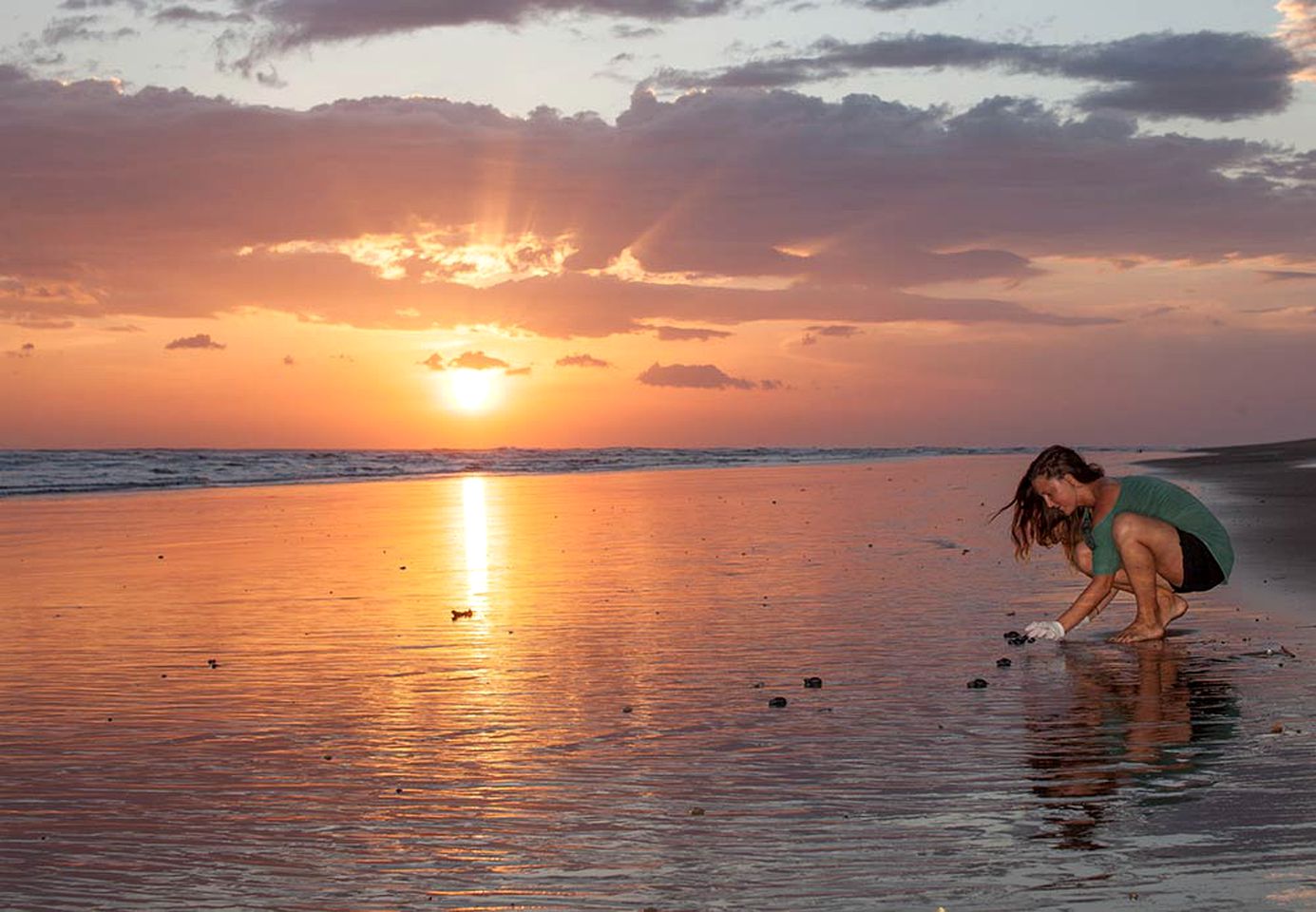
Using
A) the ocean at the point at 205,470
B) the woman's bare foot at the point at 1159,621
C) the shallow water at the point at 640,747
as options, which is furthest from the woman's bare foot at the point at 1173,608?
the ocean at the point at 205,470

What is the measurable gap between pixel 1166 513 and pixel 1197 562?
467 mm

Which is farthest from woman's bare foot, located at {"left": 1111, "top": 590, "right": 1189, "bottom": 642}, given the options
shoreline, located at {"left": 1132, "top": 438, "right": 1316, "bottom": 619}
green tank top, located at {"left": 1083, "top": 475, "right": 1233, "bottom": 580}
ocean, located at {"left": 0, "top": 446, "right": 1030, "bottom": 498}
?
ocean, located at {"left": 0, "top": 446, "right": 1030, "bottom": 498}

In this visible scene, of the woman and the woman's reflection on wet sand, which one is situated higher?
the woman

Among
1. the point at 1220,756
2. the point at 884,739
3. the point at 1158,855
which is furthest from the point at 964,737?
the point at 1158,855

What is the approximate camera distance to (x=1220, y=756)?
7.51 meters

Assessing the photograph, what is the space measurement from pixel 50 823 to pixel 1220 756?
18.9 ft

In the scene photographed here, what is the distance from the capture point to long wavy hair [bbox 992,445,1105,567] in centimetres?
1168

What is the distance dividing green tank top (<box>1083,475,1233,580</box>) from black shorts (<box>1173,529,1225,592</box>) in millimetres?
39

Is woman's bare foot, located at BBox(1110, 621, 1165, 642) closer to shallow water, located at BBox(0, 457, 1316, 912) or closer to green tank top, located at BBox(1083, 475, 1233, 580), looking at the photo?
shallow water, located at BBox(0, 457, 1316, 912)

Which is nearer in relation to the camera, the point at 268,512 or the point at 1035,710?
the point at 1035,710

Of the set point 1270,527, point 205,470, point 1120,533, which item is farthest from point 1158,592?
point 205,470

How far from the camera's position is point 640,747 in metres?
8.16

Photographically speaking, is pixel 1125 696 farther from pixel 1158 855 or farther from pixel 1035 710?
pixel 1158 855

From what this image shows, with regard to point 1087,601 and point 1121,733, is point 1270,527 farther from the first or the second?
point 1121,733
